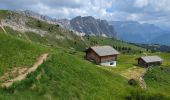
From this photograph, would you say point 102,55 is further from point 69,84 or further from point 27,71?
point 27,71

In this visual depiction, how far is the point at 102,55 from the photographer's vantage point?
397 feet

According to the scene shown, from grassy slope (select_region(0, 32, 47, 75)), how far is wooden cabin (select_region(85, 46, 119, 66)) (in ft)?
213

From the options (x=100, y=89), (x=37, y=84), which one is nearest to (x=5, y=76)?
(x=37, y=84)

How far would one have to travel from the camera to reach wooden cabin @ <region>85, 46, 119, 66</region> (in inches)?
4806

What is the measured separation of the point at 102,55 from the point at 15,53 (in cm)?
7002

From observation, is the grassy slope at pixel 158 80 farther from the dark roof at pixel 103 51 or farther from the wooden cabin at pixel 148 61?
the wooden cabin at pixel 148 61

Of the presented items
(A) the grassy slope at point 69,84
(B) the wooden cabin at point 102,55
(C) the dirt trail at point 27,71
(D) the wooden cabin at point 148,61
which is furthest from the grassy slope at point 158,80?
(C) the dirt trail at point 27,71

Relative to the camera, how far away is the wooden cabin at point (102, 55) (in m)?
122

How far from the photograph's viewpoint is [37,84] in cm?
4412

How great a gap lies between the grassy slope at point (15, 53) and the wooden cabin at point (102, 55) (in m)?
65.1

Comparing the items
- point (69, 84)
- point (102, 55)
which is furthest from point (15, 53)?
point (102, 55)

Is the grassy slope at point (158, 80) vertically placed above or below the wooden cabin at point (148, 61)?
below

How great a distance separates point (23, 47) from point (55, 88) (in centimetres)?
1440

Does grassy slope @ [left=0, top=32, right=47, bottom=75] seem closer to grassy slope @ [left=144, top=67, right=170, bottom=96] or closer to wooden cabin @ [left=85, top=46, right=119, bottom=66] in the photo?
grassy slope @ [left=144, top=67, right=170, bottom=96]
